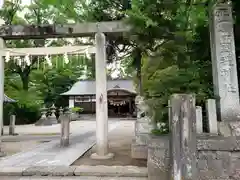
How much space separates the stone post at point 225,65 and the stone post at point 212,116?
299 millimetres

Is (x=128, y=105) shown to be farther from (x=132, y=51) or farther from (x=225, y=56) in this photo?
(x=225, y=56)

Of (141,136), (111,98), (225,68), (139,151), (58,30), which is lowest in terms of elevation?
(139,151)

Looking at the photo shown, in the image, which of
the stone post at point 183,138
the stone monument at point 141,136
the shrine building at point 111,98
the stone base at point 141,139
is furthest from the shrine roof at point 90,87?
the stone post at point 183,138

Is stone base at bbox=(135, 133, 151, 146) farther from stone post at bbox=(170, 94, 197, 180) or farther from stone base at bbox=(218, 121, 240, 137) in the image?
stone post at bbox=(170, 94, 197, 180)

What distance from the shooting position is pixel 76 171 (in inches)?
202

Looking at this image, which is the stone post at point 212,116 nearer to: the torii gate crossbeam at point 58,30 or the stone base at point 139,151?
the stone base at point 139,151

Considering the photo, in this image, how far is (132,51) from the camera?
8.12 meters

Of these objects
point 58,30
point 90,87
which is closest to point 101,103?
point 58,30

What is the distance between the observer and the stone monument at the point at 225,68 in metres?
4.32

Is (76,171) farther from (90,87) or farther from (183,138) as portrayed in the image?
(90,87)

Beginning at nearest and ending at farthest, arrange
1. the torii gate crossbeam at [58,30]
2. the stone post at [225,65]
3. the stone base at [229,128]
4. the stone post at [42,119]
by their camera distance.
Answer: the stone base at [229,128]
the stone post at [225,65]
the torii gate crossbeam at [58,30]
the stone post at [42,119]

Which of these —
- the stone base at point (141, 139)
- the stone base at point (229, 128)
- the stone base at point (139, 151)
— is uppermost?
the stone base at point (229, 128)

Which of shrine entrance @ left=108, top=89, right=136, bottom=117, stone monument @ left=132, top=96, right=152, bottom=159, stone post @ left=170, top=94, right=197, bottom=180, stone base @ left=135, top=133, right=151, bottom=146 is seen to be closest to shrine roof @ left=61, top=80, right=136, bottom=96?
shrine entrance @ left=108, top=89, right=136, bottom=117

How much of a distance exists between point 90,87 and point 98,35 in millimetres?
24778
